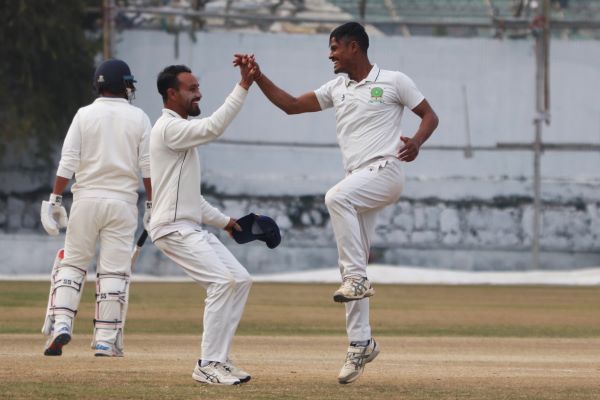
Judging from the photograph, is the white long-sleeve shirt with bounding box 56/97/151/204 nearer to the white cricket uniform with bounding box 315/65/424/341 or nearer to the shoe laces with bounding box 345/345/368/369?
the white cricket uniform with bounding box 315/65/424/341

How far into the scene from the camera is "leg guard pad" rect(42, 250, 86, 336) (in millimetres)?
11047

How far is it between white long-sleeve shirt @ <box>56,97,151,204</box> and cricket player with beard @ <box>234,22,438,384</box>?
66.5 inches

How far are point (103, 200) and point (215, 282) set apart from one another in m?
2.09

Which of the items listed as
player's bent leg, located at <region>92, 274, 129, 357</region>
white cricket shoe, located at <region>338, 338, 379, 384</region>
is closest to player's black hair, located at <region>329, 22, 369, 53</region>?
white cricket shoe, located at <region>338, 338, 379, 384</region>

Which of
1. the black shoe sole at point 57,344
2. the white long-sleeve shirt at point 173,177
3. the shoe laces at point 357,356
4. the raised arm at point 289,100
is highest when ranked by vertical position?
the raised arm at point 289,100

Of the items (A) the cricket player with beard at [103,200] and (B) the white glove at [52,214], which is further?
(B) the white glove at [52,214]

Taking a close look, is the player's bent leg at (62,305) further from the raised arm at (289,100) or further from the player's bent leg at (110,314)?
the raised arm at (289,100)

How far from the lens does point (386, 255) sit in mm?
29906

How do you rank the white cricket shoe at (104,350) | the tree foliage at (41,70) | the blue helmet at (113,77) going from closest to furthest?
1. the white cricket shoe at (104,350)
2. the blue helmet at (113,77)
3. the tree foliage at (41,70)

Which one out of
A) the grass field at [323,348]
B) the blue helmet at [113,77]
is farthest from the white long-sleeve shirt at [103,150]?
the grass field at [323,348]

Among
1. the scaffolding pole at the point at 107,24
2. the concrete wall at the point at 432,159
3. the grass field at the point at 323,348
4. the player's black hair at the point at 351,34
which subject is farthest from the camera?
the concrete wall at the point at 432,159

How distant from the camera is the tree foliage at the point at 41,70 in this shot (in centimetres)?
2861

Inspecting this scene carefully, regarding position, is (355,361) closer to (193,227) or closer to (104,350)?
(193,227)

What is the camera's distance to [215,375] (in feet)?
29.8
